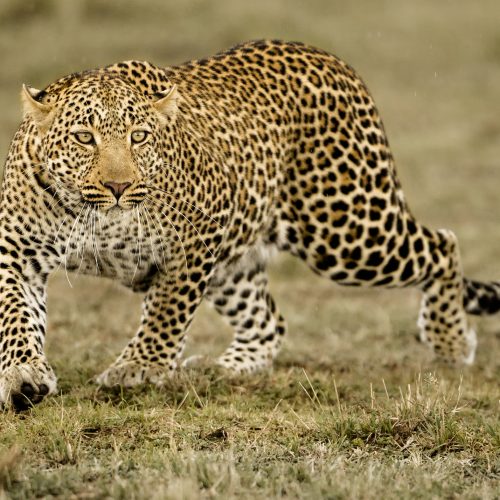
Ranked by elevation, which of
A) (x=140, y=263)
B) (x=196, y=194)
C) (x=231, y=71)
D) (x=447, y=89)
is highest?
(x=447, y=89)

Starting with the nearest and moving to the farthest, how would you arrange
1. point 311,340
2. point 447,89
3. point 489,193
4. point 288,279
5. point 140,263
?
point 140,263, point 311,340, point 288,279, point 489,193, point 447,89

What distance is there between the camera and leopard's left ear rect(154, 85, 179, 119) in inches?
220

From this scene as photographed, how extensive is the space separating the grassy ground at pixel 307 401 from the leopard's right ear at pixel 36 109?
1306 mm

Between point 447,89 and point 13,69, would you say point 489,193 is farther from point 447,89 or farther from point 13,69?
Result: point 13,69

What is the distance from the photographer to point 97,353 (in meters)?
7.09

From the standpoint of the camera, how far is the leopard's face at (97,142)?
17.0 feet

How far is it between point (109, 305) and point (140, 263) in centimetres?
406

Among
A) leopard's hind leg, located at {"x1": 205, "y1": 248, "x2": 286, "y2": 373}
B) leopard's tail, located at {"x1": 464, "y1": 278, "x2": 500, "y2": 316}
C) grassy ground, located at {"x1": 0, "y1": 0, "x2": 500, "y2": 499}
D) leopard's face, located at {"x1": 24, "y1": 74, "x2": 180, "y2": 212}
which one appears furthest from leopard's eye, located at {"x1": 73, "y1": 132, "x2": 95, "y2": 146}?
leopard's tail, located at {"x1": 464, "y1": 278, "x2": 500, "y2": 316}

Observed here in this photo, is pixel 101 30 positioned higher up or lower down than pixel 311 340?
higher up

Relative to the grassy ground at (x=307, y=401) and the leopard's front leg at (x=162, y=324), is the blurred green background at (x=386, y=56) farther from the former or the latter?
the leopard's front leg at (x=162, y=324)

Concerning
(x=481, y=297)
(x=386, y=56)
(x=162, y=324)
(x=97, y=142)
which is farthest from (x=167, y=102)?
(x=386, y=56)

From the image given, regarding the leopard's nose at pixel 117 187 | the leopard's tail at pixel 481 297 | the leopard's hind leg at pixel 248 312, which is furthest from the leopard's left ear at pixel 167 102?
the leopard's tail at pixel 481 297

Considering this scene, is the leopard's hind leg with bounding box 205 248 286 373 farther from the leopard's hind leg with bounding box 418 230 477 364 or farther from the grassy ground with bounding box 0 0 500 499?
the leopard's hind leg with bounding box 418 230 477 364

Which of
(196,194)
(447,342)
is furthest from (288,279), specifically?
(196,194)
